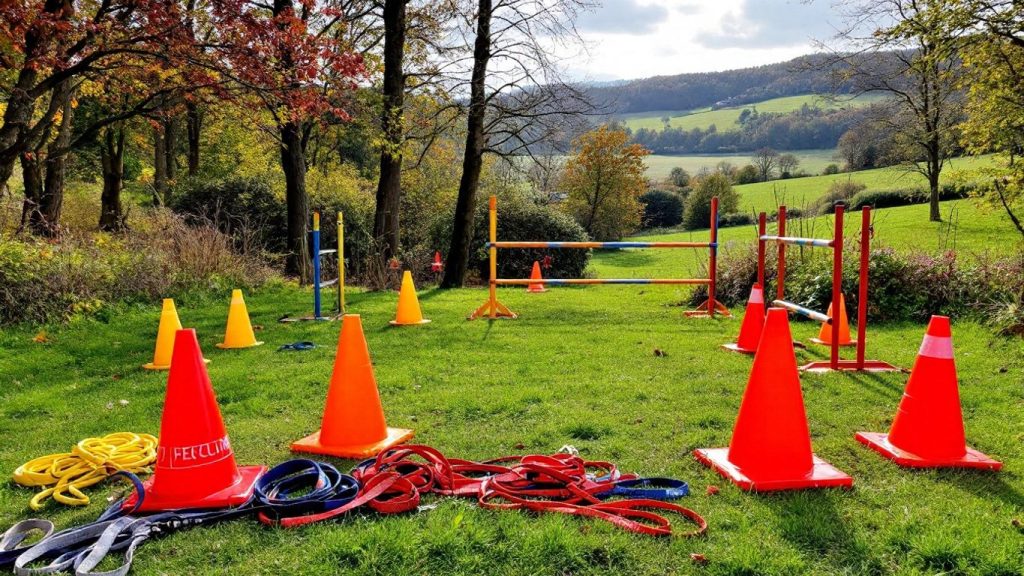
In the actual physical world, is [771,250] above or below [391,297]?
above

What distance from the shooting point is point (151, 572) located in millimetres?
2625

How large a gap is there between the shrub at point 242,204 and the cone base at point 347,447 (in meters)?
15.6

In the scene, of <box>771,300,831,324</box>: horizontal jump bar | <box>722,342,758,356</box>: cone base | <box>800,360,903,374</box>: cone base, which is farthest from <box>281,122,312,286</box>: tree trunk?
<box>800,360,903,374</box>: cone base

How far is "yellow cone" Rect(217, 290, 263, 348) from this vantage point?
7.67 m

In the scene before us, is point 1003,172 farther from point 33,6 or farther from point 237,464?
point 33,6

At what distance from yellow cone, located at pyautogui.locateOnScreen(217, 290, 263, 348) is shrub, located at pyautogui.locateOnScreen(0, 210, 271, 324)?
8.86 ft

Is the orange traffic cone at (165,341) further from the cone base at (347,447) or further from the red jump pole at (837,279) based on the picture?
the red jump pole at (837,279)

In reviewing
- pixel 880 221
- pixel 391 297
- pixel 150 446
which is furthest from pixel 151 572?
pixel 880 221

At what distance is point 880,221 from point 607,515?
29721 millimetres

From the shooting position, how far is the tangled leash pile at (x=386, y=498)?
2801mm

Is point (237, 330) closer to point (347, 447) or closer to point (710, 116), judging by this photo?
point (347, 447)

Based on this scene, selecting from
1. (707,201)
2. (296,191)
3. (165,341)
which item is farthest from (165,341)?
(707,201)

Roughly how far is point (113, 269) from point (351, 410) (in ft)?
25.5

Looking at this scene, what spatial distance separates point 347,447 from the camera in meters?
4.15
